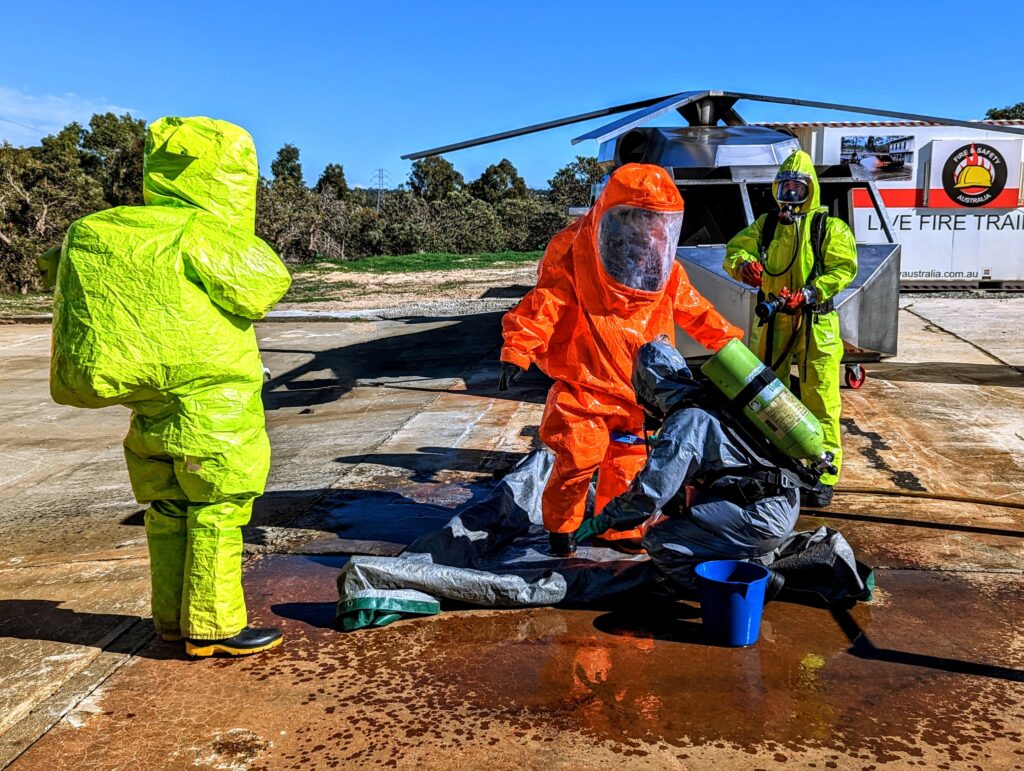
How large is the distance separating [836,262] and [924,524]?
5.07 ft

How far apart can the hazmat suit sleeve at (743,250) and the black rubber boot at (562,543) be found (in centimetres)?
219

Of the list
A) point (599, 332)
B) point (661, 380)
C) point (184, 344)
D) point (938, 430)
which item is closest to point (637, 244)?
point (599, 332)

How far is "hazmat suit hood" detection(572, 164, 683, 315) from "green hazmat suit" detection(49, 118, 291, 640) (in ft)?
5.11

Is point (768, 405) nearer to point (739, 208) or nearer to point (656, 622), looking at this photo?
point (656, 622)

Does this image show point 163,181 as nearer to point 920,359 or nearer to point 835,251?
point 835,251

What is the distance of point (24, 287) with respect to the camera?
20.9 meters

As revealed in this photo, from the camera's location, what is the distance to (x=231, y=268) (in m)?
3.20

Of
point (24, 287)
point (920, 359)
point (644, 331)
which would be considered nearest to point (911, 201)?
point (920, 359)

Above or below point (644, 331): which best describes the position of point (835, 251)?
above

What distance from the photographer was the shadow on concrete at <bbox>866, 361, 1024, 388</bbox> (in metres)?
8.34

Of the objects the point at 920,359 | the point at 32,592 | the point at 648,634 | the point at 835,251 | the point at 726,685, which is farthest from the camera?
the point at 920,359

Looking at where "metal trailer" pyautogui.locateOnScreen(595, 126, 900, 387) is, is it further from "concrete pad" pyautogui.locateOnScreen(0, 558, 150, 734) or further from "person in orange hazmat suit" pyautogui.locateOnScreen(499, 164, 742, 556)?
"concrete pad" pyautogui.locateOnScreen(0, 558, 150, 734)

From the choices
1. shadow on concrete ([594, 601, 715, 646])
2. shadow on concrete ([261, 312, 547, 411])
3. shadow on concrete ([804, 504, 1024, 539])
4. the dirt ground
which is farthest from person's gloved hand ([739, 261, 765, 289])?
the dirt ground

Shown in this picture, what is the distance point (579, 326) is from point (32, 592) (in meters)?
2.80
